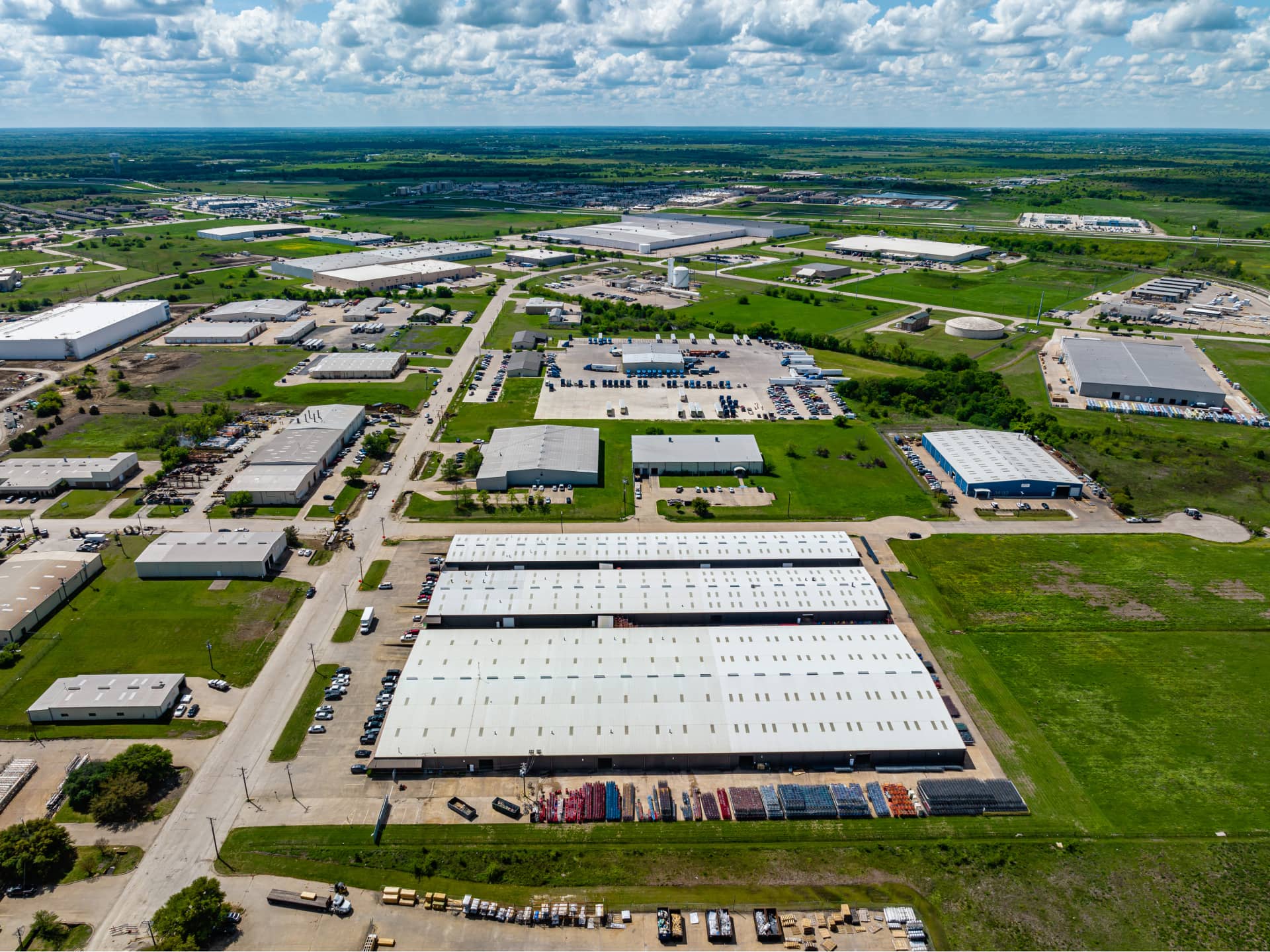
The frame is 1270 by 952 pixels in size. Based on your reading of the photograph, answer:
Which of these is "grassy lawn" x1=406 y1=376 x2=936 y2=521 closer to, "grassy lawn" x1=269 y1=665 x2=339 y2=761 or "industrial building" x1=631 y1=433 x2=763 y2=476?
"industrial building" x1=631 y1=433 x2=763 y2=476

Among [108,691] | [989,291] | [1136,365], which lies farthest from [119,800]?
[989,291]

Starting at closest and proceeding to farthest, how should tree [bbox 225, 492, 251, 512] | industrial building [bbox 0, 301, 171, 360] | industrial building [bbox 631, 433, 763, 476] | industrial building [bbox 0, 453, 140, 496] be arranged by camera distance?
tree [bbox 225, 492, 251, 512] < industrial building [bbox 0, 453, 140, 496] < industrial building [bbox 631, 433, 763, 476] < industrial building [bbox 0, 301, 171, 360]

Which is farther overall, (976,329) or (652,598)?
(976,329)

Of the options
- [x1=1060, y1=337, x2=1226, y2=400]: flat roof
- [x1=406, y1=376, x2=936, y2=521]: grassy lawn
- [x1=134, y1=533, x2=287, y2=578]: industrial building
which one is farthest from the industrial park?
[x1=1060, y1=337, x2=1226, y2=400]: flat roof

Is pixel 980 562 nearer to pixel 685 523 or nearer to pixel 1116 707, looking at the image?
pixel 1116 707

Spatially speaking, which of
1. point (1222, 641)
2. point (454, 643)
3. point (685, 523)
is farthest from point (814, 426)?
point (454, 643)

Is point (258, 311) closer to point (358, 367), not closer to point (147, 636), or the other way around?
point (358, 367)
